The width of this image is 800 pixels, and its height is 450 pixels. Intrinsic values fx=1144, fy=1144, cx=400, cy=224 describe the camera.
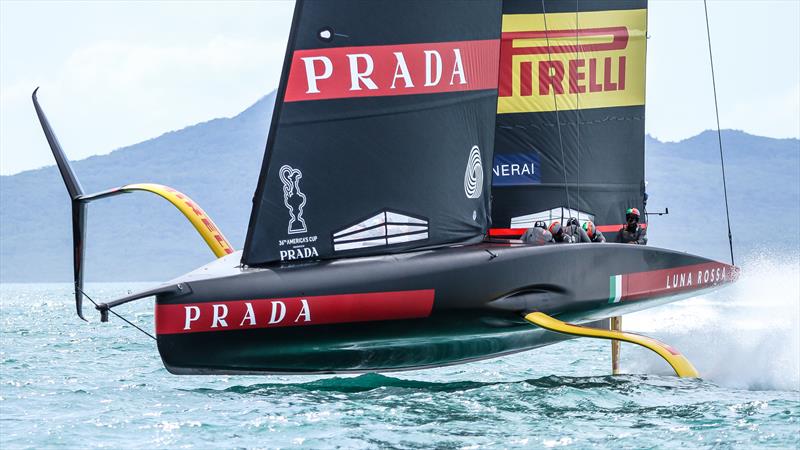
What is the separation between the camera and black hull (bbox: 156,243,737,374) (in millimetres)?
8047

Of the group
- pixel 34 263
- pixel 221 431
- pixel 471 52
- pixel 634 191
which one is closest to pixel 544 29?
pixel 634 191

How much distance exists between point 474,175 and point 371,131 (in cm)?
115

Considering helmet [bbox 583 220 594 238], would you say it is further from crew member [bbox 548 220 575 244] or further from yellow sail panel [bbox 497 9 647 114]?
yellow sail panel [bbox 497 9 647 114]

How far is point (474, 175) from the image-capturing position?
937cm

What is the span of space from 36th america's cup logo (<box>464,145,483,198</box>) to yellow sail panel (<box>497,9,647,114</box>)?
9.92 feet

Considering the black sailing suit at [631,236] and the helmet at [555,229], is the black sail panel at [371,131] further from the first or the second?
the black sailing suit at [631,236]

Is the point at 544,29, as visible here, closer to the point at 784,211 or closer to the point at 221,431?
the point at 221,431

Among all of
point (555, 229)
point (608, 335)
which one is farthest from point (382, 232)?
point (555, 229)

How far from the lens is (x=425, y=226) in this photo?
354 inches

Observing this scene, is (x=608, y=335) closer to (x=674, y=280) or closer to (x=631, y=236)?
(x=674, y=280)

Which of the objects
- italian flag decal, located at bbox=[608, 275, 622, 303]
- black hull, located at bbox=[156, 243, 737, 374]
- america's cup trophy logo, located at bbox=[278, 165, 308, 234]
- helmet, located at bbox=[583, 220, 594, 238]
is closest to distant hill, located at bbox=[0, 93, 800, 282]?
helmet, located at bbox=[583, 220, 594, 238]

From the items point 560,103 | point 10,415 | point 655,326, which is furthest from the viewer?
point 655,326

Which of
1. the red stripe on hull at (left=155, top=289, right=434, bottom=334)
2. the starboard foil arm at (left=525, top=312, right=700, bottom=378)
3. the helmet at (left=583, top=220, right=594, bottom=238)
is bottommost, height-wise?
the starboard foil arm at (left=525, top=312, right=700, bottom=378)

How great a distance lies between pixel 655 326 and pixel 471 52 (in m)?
10.5
